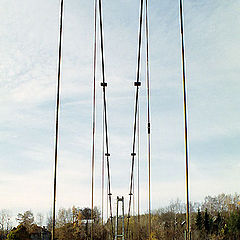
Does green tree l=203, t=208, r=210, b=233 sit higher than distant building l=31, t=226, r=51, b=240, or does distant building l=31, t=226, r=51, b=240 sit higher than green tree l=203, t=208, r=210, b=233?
green tree l=203, t=208, r=210, b=233

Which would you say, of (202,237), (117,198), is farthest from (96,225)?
(117,198)

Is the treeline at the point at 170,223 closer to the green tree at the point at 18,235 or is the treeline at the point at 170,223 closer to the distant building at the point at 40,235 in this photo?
the distant building at the point at 40,235

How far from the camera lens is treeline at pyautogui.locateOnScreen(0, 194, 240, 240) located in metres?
35.9

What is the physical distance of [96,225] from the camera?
3703 cm

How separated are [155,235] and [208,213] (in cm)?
885

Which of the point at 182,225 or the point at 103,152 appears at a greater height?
the point at 103,152

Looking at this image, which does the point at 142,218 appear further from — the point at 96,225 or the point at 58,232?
the point at 58,232

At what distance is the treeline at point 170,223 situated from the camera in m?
35.9

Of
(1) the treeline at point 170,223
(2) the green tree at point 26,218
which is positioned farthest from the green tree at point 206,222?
(2) the green tree at point 26,218

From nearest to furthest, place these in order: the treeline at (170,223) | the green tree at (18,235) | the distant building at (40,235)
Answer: the green tree at (18,235)
the distant building at (40,235)
the treeline at (170,223)

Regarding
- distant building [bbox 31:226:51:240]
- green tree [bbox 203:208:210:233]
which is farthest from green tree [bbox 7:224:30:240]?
green tree [bbox 203:208:210:233]

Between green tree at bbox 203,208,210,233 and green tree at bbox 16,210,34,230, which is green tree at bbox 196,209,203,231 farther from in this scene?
green tree at bbox 16,210,34,230

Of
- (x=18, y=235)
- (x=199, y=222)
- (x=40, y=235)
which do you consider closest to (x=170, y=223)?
(x=199, y=222)

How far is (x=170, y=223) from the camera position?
4288cm
